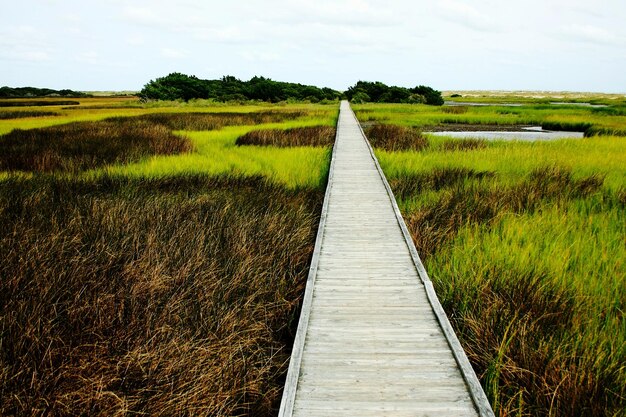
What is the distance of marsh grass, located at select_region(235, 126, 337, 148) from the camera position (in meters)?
13.7

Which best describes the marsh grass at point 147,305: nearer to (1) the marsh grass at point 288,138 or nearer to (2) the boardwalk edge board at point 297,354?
(2) the boardwalk edge board at point 297,354

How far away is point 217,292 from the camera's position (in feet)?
12.5

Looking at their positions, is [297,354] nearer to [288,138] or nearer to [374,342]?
[374,342]

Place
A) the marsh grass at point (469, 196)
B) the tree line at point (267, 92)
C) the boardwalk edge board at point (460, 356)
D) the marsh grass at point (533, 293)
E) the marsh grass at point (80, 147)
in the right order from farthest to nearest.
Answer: the tree line at point (267, 92) < the marsh grass at point (80, 147) < the marsh grass at point (469, 196) < the marsh grass at point (533, 293) < the boardwalk edge board at point (460, 356)

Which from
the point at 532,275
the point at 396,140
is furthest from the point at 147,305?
the point at 396,140

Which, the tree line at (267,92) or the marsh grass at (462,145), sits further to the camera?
the tree line at (267,92)

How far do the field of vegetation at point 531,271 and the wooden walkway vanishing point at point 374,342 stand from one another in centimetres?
29

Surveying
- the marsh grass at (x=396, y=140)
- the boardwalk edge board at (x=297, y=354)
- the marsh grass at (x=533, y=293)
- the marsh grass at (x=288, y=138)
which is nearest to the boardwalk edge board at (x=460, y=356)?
A: the marsh grass at (x=533, y=293)

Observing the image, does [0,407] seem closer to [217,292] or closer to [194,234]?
[217,292]

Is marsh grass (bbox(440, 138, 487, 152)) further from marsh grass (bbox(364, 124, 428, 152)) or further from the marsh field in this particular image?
the marsh field

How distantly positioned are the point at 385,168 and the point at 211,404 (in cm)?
775

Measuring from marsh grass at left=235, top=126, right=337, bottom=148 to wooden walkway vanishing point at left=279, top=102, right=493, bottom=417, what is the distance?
8787 millimetres

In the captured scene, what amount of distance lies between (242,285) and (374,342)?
1387mm

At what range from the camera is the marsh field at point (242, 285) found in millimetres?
2568
